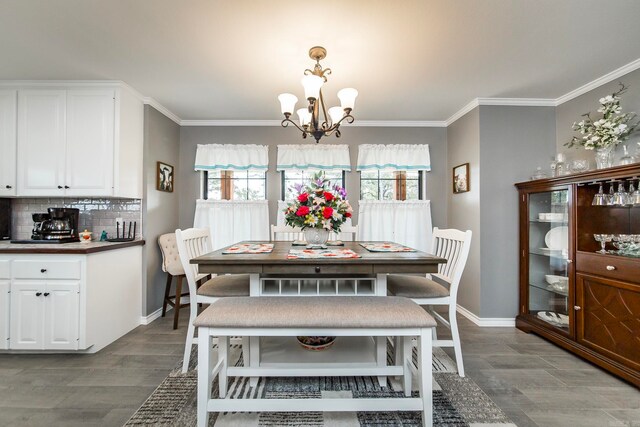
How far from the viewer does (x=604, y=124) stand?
2322 mm

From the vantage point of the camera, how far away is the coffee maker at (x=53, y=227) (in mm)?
2607

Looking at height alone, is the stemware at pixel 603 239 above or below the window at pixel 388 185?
below

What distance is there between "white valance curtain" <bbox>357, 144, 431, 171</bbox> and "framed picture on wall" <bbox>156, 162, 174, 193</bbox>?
2.34 m

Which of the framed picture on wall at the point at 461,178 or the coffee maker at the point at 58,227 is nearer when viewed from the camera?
the coffee maker at the point at 58,227

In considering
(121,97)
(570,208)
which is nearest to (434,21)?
(570,208)

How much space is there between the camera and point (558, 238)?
8.54 feet

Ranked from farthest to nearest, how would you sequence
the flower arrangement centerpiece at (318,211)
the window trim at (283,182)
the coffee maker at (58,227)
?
the window trim at (283,182) → the coffee maker at (58,227) → the flower arrangement centerpiece at (318,211)

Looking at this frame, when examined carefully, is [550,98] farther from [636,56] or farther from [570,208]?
[570,208]

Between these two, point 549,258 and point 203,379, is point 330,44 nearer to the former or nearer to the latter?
point 203,379

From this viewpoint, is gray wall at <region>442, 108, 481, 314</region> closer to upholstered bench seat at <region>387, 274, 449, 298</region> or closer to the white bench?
upholstered bench seat at <region>387, 274, 449, 298</region>

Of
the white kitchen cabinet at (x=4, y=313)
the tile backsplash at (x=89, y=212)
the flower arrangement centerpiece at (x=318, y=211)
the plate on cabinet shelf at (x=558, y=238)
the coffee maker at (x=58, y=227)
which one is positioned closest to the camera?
the flower arrangement centerpiece at (x=318, y=211)

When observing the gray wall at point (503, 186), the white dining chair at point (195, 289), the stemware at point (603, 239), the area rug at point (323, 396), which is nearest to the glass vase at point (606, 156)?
the stemware at point (603, 239)

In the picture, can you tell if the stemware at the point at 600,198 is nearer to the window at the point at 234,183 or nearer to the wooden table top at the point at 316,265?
the wooden table top at the point at 316,265

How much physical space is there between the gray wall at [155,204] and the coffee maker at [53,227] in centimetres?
62
